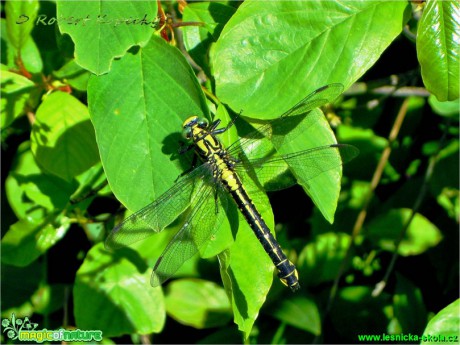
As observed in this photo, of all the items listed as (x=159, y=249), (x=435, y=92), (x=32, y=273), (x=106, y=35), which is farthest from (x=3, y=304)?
(x=435, y=92)

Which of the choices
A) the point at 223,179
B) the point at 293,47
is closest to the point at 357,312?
the point at 223,179

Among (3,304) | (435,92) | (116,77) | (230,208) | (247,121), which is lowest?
(3,304)

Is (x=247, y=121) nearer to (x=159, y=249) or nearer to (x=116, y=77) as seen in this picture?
(x=116, y=77)

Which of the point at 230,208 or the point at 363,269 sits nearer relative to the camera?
the point at 230,208

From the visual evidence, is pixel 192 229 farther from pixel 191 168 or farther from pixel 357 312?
pixel 357 312

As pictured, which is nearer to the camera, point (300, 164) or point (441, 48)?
point (441, 48)

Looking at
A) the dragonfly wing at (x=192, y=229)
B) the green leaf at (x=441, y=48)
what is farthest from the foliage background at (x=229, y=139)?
the dragonfly wing at (x=192, y=229)

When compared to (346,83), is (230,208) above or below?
below
